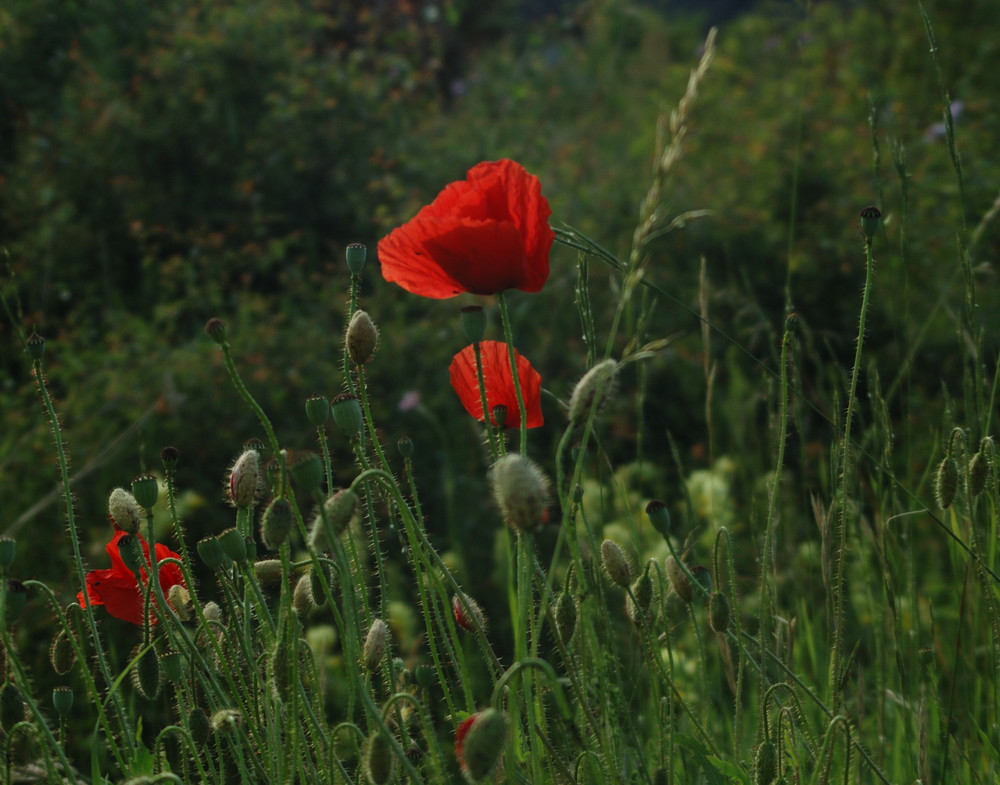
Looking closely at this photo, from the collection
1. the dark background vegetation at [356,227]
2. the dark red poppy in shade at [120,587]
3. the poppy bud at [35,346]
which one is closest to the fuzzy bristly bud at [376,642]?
the dark red poppy in shade at [120,587]

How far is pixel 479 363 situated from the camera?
3.30 ft

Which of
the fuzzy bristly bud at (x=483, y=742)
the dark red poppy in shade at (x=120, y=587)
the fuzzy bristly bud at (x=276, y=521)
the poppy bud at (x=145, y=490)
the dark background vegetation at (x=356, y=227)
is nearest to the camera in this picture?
the fuzzy bristly bud at (x=483, y=742)

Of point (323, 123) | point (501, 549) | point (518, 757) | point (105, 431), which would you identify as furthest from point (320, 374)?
point (518, 757)

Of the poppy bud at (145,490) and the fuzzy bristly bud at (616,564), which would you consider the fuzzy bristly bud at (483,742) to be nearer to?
the fuzzy bristly bud at (616,564)

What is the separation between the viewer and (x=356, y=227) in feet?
16.4

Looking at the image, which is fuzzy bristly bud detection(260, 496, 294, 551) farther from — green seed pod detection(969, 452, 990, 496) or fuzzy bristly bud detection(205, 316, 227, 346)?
green seed pod detection(969, 452, 990, 496)

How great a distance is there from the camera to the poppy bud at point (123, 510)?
1.06 m

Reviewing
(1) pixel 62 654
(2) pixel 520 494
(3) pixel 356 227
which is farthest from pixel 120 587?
(3) pixel 356 227

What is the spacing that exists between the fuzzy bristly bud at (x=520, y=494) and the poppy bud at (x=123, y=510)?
0.45 meters

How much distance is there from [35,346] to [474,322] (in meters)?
0.46

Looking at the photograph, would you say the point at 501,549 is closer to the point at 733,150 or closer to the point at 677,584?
the point at 677,584

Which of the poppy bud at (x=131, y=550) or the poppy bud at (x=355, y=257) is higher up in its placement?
the poppy bud at (x=355, y=257)

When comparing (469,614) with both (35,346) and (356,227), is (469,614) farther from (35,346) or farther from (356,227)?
(356,227)

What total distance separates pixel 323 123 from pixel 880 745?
14.7 feet
